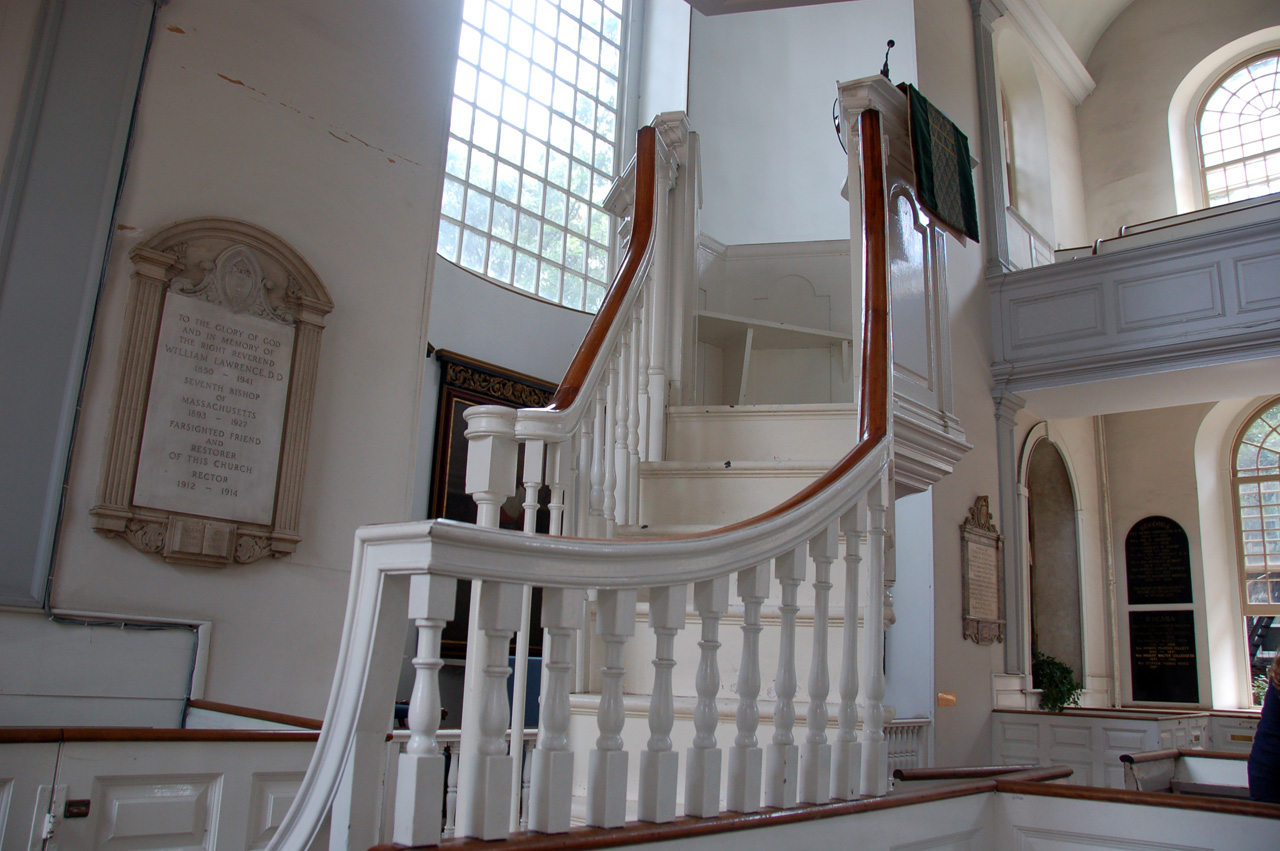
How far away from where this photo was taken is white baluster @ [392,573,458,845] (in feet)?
3.60

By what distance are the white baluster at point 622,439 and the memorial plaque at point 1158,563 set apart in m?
7.67

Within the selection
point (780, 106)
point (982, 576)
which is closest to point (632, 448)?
point (982, 576)

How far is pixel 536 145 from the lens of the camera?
736cm

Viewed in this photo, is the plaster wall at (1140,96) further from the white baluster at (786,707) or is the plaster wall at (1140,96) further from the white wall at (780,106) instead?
the white baluster at (786,707)

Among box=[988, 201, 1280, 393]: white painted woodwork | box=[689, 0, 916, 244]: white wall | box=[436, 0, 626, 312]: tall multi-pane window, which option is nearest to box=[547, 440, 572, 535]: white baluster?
box=[436, 0, 626, 312]: tall multi-pane window

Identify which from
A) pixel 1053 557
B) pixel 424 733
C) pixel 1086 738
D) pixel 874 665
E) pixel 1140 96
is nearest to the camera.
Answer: pixel 424 733

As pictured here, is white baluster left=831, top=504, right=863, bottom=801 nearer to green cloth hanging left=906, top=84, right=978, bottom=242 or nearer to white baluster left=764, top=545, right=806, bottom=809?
white baluster left=764, top=545, right=806, bottom=809

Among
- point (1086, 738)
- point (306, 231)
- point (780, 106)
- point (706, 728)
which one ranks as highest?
point (780, 106)

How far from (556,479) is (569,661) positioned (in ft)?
3.57

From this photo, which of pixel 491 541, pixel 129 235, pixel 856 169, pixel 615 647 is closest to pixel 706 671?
pixel 615 647

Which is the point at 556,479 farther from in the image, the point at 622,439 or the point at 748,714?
the point at 748,714

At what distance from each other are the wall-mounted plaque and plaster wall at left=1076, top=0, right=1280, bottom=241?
417 cm

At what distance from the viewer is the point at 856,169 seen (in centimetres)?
397

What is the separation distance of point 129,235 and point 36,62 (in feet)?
1.98
